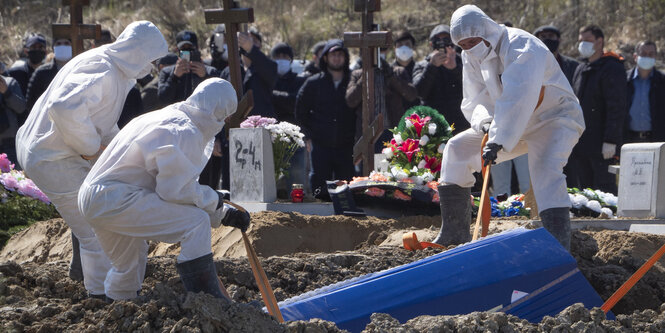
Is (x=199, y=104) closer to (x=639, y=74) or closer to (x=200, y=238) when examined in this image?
(x=200, y=238)

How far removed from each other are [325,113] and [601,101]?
3.12 m

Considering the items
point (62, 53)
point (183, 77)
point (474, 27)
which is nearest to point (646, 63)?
point (183, 77)

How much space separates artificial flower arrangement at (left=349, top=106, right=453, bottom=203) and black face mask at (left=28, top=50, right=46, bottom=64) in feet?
17.2

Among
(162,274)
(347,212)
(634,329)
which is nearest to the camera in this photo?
(634,329)

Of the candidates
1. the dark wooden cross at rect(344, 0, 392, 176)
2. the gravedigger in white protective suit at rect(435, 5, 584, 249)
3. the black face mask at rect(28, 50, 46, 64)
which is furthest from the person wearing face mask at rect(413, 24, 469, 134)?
the black face mask at rect(28, 50, 46, 64)

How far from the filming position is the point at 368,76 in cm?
1165

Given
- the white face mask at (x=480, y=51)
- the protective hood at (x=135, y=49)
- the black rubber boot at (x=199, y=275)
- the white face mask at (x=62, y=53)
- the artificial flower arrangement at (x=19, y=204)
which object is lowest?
the artificial flower arrangement at (x=19, y=204)

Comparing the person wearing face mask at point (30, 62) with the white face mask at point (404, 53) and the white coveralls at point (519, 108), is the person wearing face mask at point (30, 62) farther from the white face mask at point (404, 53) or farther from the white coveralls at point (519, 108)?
the white coveralls at point (519, 108)

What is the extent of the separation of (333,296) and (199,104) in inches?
52.6

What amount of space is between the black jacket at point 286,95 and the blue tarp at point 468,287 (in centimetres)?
636

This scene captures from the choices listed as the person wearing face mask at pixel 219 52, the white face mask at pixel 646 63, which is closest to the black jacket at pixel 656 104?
the white face mask at pixel 646 63

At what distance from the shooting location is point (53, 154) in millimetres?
6926

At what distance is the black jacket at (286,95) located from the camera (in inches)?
497

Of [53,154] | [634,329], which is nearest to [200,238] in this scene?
[53,154]
